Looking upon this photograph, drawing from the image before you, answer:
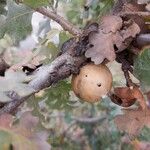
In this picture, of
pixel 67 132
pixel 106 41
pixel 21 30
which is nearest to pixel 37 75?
pixel 106 41

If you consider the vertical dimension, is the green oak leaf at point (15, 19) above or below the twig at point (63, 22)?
below

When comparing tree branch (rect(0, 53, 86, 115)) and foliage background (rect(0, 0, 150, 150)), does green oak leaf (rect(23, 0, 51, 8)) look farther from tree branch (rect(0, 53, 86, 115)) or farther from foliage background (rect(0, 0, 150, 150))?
tree branch (rect(0, 53, 86, 115))

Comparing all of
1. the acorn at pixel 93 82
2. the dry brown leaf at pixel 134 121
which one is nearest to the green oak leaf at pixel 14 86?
the acorn at pixel 93 82

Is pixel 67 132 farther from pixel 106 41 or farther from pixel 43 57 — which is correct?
pixel 106 41

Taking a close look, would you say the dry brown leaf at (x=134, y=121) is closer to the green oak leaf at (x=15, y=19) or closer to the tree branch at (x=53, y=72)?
the tree branch at (x=53, y=72)

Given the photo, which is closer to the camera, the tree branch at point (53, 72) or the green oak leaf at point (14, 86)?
the green oak leaf at point (14, 86)

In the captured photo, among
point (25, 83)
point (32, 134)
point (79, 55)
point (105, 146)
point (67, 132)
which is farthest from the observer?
point (67, 132)

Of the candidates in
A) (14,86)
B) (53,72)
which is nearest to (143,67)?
(53,72)
